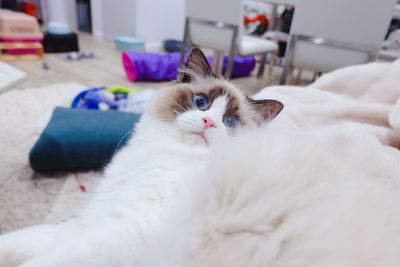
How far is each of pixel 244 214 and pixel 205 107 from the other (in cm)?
40

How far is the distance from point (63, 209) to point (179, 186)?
77 cm

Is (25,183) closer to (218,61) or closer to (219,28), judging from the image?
(219,28)

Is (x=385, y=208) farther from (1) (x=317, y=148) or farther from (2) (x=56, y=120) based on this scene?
(2) (x=56, y=120)

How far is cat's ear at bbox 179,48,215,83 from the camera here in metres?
0.76

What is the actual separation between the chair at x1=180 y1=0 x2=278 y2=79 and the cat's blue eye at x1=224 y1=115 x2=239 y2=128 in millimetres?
1690

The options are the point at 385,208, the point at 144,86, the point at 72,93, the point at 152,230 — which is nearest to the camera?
the point at 385,208

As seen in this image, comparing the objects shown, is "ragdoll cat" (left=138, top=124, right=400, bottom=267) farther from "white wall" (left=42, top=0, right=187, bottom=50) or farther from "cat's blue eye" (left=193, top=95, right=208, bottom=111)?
"white wall" (left=42, top=0, right=187, bottom=50)

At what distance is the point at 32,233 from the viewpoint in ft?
2.22

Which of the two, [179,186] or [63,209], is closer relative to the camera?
[179,186]

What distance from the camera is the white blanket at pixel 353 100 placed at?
0.87 metres

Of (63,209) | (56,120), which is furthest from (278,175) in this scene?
(56,120)

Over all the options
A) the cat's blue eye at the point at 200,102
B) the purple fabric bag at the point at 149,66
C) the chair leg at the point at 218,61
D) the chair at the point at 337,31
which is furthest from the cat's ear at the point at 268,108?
the chair leg at the point at 218,61

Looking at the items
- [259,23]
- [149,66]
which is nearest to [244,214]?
[149,66]

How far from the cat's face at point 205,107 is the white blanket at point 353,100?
0.25 metres
